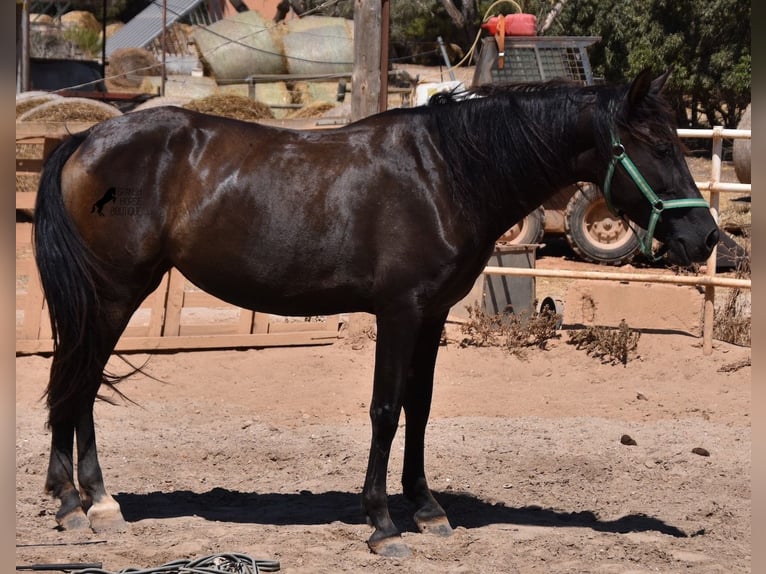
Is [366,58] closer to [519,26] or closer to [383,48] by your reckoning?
[383,48]

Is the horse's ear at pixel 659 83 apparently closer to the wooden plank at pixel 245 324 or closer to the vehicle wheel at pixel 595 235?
the wooden plank at pixel 245 324

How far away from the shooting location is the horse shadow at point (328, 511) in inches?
182

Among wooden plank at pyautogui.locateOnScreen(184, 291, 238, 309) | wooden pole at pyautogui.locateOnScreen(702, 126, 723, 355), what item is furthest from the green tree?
wooden plank at pyautogui.locateOnScreen(184, 291, 238, 309)

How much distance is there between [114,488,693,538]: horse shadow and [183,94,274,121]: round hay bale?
10.6 meters

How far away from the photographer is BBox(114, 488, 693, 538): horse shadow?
182 inches

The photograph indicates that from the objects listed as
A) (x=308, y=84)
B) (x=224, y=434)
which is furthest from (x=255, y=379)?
(x=308, y=84)

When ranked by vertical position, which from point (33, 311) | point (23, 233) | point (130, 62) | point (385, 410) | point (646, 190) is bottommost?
point (33, 311)

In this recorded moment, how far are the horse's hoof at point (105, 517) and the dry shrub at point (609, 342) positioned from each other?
14.5 ft

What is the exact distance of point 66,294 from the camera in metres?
4.23

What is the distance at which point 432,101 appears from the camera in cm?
445

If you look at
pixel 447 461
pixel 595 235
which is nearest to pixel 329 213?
pixel 447 461

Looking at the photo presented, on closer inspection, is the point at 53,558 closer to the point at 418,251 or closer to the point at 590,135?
the point at 418,251

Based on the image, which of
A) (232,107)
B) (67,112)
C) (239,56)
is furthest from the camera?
(239,56)

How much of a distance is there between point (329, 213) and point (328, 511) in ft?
5.16
